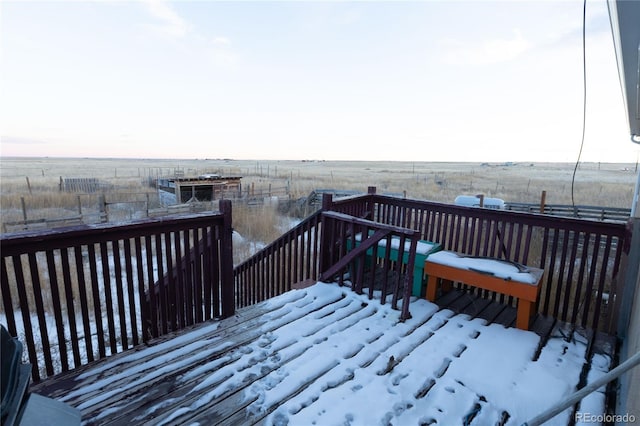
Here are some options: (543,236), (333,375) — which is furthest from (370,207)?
(333,375)

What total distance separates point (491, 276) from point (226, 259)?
280cm

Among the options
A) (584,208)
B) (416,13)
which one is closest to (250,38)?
(416,13)

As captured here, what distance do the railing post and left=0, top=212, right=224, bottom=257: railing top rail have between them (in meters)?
0.28

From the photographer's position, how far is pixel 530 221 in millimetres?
3518

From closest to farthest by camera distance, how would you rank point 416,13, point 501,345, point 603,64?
point 501,345 < point 603,64 < point 416,13

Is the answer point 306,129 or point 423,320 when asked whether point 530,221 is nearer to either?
point 423,320

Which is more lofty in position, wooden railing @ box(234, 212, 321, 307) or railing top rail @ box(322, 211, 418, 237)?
railing top rail @ box(322, 211, 418, 237)

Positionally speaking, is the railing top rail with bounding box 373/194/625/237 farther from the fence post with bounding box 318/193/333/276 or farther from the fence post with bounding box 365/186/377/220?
the fence post with bounding box 318/193/333/276

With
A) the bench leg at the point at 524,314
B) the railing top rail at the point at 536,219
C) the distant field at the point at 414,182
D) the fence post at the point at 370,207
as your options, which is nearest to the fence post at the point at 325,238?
the fence post at the point at 370,207

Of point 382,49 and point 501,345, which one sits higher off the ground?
point 382,49

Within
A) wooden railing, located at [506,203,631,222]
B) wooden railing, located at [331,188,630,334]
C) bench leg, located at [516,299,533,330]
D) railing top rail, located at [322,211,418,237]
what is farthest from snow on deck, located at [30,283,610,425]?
wooden railing, located at [506,203,631,222]

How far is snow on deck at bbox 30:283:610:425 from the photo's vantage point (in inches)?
74.2

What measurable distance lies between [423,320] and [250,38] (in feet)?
41.3

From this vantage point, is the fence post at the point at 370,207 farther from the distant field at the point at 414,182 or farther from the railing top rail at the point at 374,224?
the distant field at the point at 414,182
